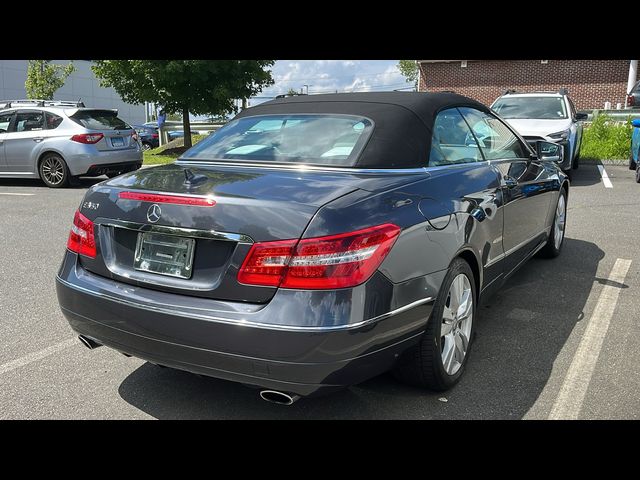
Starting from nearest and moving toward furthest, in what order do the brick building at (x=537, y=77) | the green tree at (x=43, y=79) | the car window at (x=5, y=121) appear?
the car window at (x=5, y=121) < the green tree at (x=43, y=79) < the brick building at (x=537, y=77)

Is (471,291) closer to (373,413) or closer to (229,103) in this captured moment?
(373,413)

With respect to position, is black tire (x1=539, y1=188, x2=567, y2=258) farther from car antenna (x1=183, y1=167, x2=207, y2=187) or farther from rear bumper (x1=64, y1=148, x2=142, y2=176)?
rear bumper (x1=64, y1=148, x2=142, y2=176)

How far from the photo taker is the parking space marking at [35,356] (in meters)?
3.54

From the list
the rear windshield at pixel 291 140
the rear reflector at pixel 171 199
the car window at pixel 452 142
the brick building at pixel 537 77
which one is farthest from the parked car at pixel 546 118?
the brick building at pixel 537 77

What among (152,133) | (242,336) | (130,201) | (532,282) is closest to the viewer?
(242,336)

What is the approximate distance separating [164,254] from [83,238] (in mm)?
618

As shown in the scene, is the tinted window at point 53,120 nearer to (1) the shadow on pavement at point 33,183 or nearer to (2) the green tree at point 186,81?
(1) the shadow on pavement at point 33,183

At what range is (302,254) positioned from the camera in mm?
2445

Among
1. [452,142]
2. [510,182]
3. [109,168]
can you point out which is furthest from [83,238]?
[109,168]

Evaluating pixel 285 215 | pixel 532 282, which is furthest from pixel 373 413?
pixel 532 282

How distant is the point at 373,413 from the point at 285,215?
3.88ft

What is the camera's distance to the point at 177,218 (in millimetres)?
2643

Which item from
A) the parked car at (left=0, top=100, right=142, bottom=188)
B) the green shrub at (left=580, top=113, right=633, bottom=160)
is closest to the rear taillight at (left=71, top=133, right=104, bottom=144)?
the parked car at (left=0, top=100, right=142, bottom=188)

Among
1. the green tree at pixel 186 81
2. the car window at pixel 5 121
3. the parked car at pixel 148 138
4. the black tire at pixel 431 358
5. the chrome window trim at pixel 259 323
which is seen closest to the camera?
the chrome window trim at pixel 259 323
